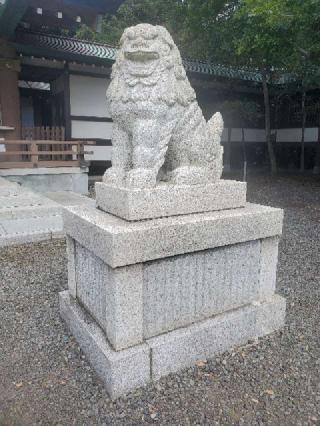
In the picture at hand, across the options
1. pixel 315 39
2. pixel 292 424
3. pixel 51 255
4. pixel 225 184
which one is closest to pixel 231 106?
pixel 315 39

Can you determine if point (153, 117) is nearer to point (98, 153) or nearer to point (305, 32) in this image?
point (305, 32)

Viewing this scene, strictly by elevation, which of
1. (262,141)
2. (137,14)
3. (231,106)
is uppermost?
(137,14)

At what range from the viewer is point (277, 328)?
3.24 metres

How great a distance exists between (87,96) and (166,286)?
33.1 ft

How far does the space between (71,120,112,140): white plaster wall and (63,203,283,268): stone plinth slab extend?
348 inches

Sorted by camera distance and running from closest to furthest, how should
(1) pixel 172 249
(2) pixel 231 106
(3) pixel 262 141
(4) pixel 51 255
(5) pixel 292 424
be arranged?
(5) pixel 292 424 < (1) pixel 172 249 < (4) pixel 51 255 < (2) pixel 231 106 < (3) pixel 262 141

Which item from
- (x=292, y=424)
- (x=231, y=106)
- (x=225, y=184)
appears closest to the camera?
(x=292, y=424)

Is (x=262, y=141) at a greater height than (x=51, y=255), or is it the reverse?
(x=262, y=141)

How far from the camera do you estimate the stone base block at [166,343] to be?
96.3 inches

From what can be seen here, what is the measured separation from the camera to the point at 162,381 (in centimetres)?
259

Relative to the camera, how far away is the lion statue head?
261 cm

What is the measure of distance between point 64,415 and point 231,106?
1303 cm

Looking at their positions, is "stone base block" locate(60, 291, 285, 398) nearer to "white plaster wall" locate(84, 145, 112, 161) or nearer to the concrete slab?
the concrete slab

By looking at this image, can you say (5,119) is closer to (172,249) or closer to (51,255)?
(51,255)
